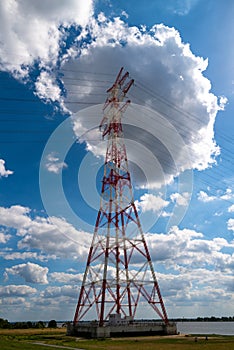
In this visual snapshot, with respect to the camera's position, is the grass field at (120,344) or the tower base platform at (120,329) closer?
the grass field at (120,344)

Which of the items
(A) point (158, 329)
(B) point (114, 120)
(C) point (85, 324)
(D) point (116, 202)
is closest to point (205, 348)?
(A) point (158, 329)

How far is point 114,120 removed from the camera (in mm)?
70312

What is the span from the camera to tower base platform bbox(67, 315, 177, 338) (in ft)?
184

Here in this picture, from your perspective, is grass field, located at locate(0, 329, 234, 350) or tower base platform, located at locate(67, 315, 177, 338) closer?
grass field, located at locate(0, 329, 234, 350)

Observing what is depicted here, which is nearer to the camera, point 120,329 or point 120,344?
point 120,344

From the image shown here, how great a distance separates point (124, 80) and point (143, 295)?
133 ft

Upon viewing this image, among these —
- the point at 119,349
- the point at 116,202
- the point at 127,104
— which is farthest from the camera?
the point at 127,104

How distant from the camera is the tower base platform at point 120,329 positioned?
56000mm

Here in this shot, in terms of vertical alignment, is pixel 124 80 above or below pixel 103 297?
above

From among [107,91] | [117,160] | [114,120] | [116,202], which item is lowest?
[116,202]

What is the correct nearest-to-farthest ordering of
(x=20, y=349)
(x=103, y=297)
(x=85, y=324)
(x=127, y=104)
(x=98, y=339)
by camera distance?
(x=20, y=349) < (x=98, y=339) < (x=103, y=297) < (x=85, y=324) < (x=127, y=104)

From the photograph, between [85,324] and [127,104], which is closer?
[85,324]

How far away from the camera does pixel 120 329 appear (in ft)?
191

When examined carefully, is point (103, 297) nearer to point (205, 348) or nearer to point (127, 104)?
point (205, 348)
